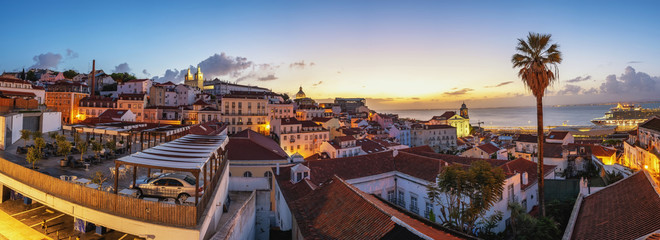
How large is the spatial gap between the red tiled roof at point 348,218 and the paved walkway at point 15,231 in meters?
8.76

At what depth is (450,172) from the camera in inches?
616

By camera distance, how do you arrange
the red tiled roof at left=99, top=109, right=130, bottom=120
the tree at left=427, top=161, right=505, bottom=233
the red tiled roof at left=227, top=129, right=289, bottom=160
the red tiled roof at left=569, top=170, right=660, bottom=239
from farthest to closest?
1. the red tiled roof at left=99, top=109, right=130, bottom=120
2. the red tiled roof at left=227, top=129, right=289, bottom=160
3. the tree at left=427, top=161, right=505, bottom=233
4. the red tiled roof at left=569, top=170, right=660, bottom=239

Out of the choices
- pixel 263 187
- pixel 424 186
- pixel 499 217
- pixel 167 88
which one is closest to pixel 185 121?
pixel 167 88

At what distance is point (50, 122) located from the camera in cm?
3216

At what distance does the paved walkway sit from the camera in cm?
997

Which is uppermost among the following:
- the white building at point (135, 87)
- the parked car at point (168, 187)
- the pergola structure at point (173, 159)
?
the white building at point (135, 87)

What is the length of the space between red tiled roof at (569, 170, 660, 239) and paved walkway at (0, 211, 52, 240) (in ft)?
Result: 66.5

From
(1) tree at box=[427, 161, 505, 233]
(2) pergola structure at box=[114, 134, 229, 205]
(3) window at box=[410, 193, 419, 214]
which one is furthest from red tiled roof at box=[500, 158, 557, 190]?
(2) pergola structure at box=[114, 134, 229, 205]

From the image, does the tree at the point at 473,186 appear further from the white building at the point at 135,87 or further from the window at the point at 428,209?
the white building at the point at 135,87

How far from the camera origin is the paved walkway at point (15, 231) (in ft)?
32.7

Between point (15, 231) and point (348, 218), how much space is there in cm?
1173

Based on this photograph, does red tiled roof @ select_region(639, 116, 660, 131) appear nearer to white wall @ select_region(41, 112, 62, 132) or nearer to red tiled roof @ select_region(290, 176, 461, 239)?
red tiled roof @ select_region(290, 176, 461, 239)

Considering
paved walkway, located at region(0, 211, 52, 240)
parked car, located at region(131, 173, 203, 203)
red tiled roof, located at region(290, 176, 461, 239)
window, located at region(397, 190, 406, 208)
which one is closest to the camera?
red tiled roof, located at region(290, 176, 461, 239)

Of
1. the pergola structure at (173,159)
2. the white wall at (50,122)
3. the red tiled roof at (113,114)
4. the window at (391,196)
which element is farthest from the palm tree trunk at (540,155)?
the red tiled roof at (113,114)
